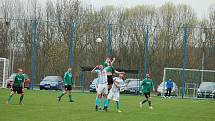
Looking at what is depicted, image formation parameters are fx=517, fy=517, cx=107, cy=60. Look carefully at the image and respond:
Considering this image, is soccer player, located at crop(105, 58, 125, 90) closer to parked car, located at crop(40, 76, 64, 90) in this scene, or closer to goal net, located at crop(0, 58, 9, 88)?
goal net, located at crop(0, 58, 9, 88)

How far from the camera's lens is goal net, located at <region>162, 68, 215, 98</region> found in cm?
4841

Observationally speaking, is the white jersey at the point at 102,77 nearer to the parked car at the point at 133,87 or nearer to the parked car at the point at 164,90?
the parked car at the point at 164,90

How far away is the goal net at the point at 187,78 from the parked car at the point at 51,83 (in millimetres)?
10487

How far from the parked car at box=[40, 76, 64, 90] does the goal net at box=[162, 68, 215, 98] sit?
1049cm

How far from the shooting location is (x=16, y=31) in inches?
2381

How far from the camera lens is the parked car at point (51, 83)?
167 feet

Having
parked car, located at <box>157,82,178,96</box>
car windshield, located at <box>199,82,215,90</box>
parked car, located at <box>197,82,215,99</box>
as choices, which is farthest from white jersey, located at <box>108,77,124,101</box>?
car windshield, located at <box>199,82,215,90</box>

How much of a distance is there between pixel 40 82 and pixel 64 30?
6926 mm

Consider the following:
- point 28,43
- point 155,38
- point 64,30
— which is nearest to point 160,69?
point 155,38

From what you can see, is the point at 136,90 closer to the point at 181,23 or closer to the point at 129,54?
the point at 129,54

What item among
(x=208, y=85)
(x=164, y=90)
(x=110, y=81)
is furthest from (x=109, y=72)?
(x=208, y=85)

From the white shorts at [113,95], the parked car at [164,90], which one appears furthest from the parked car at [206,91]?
the white shorts at [113,95]

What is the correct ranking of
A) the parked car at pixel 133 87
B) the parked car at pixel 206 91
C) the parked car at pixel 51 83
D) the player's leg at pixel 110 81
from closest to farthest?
1. the player's leg at pixel 110 81
2. the parked car at pixel 206 91
3. the parked car at pixel 133 87
4. the parked car at pixel 51 83

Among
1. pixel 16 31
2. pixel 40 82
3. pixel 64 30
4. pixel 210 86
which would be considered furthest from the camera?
pixel 16 31
